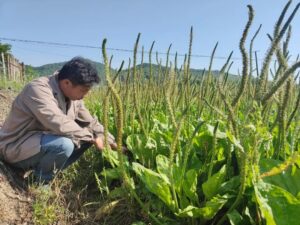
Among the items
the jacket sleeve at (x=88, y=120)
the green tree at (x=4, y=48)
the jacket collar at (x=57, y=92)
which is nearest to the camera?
the jacket collar at (x=57, y=92)

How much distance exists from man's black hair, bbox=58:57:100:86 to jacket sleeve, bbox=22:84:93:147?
8.8 inches

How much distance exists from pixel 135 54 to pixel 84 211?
126 centimetres

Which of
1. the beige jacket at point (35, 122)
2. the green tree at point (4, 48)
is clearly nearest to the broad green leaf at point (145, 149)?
the beige jacket at point (35, 122)

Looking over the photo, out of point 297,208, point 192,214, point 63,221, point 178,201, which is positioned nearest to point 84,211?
point 63,221

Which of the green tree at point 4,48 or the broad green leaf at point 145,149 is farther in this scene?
the green tree at point 4,48

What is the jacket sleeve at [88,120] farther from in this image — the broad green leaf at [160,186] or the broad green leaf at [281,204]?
the broad green leaf at [281,204]

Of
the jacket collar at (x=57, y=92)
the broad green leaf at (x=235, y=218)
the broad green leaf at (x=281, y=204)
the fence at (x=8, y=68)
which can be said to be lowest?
the fence at (x=8, y=68)

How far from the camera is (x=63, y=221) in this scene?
9.27 ft

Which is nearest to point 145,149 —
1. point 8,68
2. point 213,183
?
point 213,183

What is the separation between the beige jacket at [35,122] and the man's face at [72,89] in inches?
2.3

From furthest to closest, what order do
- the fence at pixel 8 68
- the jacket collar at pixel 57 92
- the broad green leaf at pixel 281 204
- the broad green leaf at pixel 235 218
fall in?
1. the fence at pixel 8 68
2. the jacket collar at pixel 57 92
3. the broad green leaf at pixel 235 218
4. the broad green leaf at pixel 281 204

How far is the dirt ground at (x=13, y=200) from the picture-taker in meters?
2.88

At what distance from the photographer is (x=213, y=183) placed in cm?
223

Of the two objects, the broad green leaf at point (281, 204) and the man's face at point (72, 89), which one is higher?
the man's face at point (72, 89)
